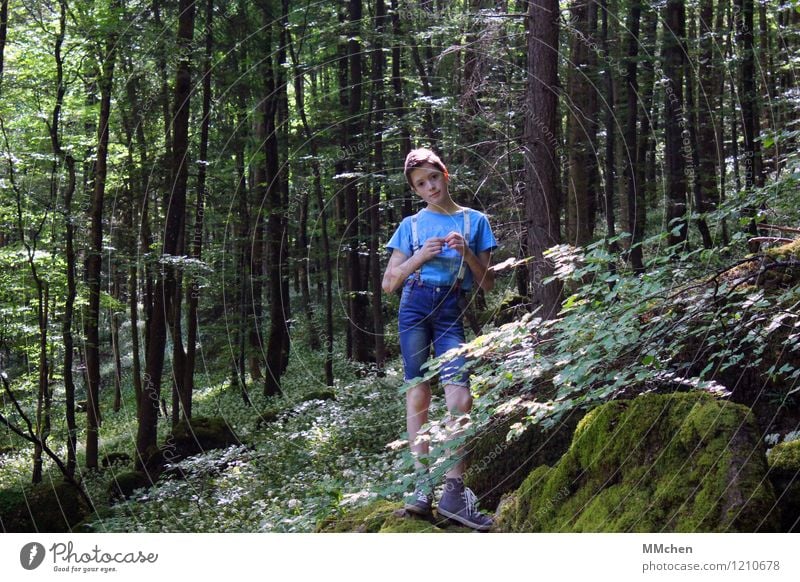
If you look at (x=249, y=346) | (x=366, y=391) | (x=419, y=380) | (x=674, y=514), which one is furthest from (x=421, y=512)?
(x=249, y=346)

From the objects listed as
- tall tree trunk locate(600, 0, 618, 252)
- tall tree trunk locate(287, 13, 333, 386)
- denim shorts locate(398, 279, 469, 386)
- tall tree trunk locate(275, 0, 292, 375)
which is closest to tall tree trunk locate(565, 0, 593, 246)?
tall tree trunk locate(600, 0, 618, 252)

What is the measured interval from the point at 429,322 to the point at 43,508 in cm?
750

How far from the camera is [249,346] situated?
13.1 m

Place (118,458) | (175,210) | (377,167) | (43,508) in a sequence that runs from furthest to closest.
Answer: (118,458)
(377,167)
(43,508)
(175,210)

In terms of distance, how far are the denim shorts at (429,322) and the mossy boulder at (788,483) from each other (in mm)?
1545

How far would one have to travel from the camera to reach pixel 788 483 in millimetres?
3436

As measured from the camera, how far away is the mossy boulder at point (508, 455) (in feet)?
17.1

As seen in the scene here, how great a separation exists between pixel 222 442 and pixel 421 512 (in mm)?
7055

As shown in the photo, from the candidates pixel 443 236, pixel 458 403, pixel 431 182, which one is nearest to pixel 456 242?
pixel 443 236

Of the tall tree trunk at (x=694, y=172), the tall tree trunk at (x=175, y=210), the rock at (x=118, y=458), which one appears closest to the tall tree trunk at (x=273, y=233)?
the tall tree trunk at (x=175, y=210)

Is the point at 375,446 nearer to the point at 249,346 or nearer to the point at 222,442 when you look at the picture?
the point at 222,442

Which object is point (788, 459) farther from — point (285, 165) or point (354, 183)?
point (285, 165)

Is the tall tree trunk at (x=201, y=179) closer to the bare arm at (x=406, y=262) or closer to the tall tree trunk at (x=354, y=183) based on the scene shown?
the tall tree trunk at (x=354, y=183)

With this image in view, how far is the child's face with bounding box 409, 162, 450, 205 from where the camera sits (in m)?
3.98
